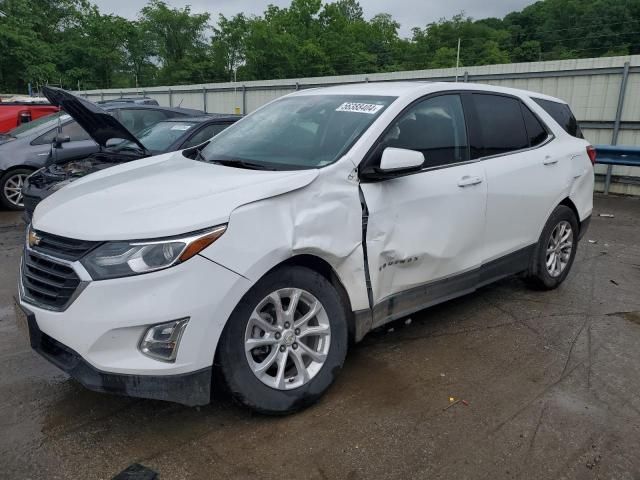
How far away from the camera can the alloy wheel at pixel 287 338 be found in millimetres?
2816

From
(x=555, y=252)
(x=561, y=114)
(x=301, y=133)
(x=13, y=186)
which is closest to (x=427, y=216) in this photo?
(x=301, y=133)

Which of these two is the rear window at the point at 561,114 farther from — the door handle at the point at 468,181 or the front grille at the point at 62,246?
the front grille at the point at 62,246

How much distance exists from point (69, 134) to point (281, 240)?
723 centimetres

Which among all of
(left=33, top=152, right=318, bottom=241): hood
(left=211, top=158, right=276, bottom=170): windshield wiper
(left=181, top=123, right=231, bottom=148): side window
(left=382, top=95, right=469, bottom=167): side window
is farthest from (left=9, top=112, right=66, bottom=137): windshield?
(left=382, top=95, right=469, bottom=167): side window

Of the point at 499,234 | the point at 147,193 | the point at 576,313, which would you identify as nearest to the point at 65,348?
the point at 147,193

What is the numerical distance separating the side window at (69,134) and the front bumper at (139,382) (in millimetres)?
6804

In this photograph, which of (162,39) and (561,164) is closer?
(561,164)

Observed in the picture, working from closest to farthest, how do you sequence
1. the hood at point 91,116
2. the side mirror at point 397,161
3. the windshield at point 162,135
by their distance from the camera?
1. the side mirror at point 397,161
2. the hood at point 91,116
3. the windshield at point 162,135

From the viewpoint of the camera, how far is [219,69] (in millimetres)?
60219

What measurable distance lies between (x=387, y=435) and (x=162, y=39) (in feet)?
231

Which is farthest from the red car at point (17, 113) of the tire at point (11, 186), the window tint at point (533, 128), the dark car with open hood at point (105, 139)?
the window tint at point (533, 128)

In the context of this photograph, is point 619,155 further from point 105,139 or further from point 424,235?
point 105,139

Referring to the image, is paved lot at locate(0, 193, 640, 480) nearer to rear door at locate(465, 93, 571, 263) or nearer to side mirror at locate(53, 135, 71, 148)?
rear door at locate(465, 93, 571, 263)

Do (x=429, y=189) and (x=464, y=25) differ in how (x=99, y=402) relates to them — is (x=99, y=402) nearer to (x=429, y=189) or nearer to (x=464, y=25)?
(x=429, y=189)
